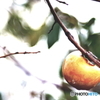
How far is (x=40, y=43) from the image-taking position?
148cm

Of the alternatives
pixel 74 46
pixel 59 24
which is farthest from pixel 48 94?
pixel 59 24

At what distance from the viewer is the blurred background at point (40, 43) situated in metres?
1.47

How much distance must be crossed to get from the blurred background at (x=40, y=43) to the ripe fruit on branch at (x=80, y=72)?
5cm

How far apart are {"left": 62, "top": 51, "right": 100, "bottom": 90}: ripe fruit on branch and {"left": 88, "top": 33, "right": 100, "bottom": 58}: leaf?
10cm

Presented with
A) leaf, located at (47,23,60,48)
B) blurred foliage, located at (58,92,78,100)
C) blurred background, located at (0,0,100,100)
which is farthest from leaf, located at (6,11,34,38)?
blurred foliage, located at (58,92,78,100)

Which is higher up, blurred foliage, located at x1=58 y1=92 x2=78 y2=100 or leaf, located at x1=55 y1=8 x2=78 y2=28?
leaf, located at x1=55 y1=8 x2=78 y2=28

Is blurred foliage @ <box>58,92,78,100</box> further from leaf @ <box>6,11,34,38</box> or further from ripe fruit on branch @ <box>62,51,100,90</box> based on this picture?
leaf @ <box>6,11,34,38</box>

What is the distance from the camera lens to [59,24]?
1477 millimetres

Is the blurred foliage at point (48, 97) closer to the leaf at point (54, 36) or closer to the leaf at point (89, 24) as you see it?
the leaf at point (54, 36)

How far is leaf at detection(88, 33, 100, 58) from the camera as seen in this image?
4.83 feet

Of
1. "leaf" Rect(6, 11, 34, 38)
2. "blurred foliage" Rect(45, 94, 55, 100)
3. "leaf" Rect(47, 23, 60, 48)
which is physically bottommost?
"blurred foliage" Rect(45, 94, 55, 100)

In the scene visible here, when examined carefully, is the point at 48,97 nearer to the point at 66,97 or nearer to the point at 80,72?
the point at 66,97

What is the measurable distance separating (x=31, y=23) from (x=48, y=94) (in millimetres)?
492

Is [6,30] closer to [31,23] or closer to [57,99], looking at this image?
[31,23]
